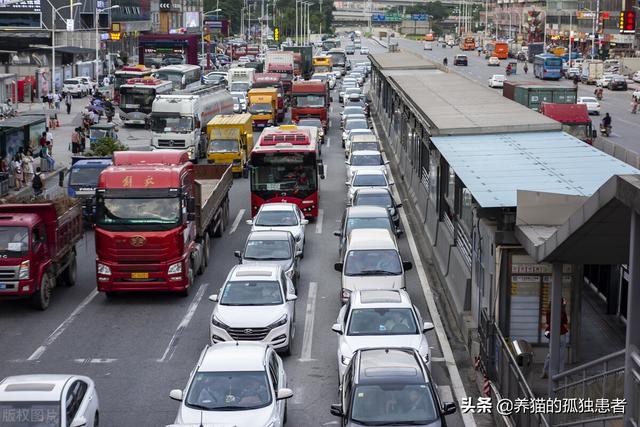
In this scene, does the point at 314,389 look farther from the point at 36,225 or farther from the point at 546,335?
the point at 36,225

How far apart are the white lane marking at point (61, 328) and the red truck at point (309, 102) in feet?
120

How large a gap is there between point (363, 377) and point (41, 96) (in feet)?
224

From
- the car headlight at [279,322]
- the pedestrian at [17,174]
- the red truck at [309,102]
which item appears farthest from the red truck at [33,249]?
the red truck at [309,102]

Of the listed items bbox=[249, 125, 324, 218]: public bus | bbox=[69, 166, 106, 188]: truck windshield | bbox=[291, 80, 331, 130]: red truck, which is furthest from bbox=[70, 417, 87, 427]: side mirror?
bbox=[291, 80, 331, 130]: red truck

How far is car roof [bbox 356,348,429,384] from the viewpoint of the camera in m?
16.0

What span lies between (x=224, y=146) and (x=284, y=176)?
11797 millimetres

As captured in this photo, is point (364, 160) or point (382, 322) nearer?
point (382, 322)

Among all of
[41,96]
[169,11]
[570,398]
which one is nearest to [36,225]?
[570,398]

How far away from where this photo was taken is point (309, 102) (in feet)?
209

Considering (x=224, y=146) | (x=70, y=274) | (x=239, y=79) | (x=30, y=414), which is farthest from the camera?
(x=239, y=79)

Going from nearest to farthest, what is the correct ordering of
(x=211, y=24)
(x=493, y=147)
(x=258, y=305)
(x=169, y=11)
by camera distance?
1. (x=258, y=305)
2. (x=493, y=147)
3. (x=169, y=11)
4. (x=211, y=24)

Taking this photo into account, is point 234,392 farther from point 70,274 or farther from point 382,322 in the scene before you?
point 70,274

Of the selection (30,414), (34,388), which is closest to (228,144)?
(34,388)

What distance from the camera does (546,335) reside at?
1955 centimetres
